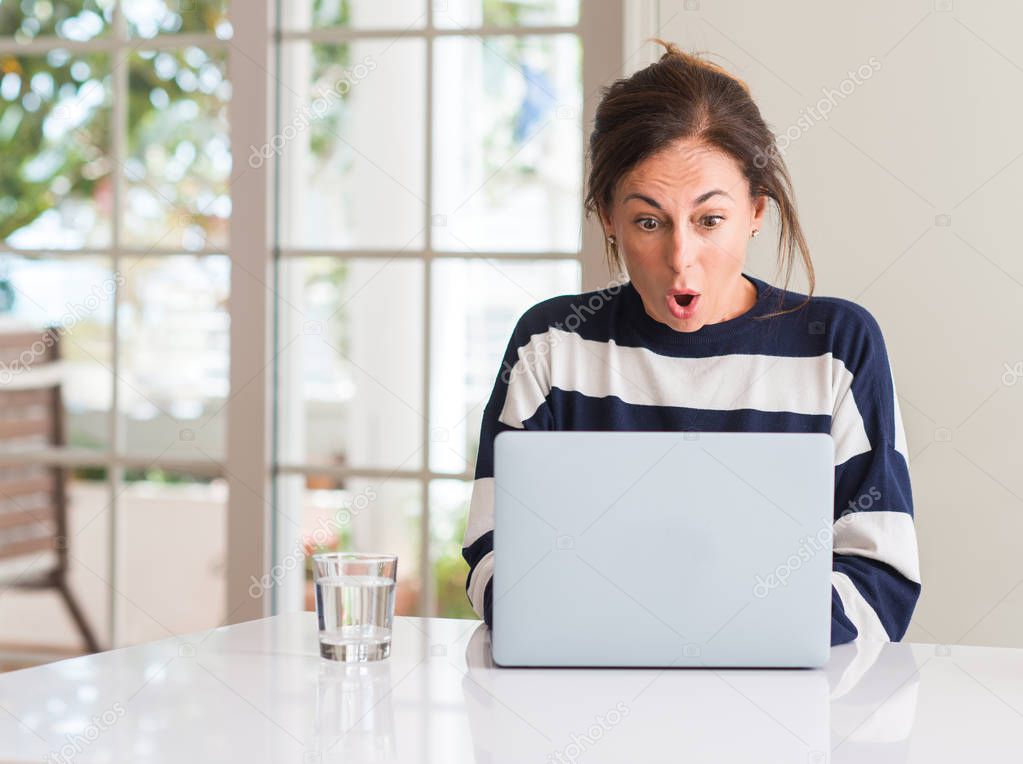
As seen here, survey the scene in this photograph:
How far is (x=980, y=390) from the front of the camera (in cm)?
178

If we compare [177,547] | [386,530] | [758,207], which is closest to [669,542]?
[758,207]

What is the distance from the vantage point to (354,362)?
2729 millimetres

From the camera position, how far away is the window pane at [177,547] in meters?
4.43

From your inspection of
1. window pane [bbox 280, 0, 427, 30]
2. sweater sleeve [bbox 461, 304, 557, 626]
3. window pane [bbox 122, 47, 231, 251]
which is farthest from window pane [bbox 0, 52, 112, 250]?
sweater sleeve [bbox 461, 304, 557, 626]

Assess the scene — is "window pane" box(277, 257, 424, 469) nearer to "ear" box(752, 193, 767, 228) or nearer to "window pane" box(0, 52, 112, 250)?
"window pane" box(0, 52, 112, 250)

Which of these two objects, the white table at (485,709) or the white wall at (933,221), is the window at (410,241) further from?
the white table at (485,709)

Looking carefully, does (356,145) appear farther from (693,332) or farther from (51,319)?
(693,332)

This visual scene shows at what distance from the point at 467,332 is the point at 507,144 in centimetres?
69

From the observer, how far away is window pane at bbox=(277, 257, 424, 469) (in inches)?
91.1

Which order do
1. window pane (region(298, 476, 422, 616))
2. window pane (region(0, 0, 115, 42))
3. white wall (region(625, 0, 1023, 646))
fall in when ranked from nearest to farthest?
white wall (region(625, 0, 1023, 646)) < window pane (region(298, 476, 422, 616)) < window pane (region(0, 0, 115, 42))

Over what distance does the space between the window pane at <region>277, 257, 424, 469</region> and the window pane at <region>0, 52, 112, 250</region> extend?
2.81 feet

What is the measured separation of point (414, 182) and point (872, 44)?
1.34 m

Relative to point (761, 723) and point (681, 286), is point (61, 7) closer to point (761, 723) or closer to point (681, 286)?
point (681, 286)

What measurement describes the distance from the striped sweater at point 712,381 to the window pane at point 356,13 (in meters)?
1.00
